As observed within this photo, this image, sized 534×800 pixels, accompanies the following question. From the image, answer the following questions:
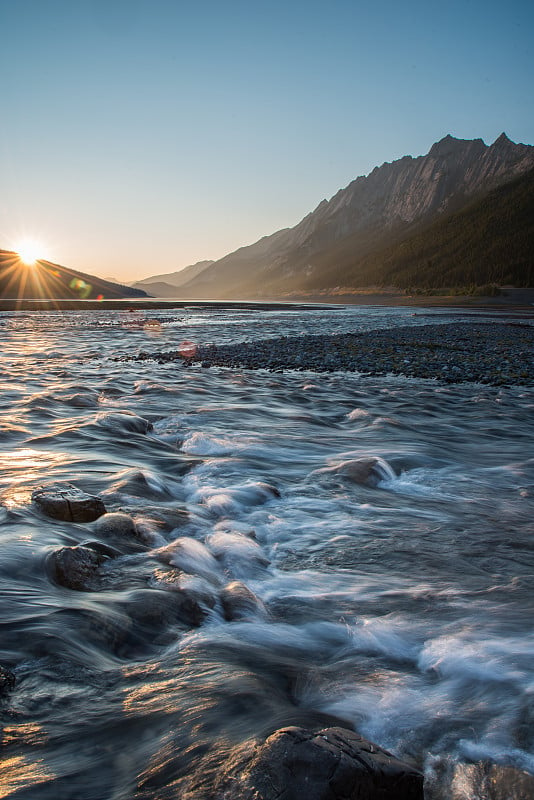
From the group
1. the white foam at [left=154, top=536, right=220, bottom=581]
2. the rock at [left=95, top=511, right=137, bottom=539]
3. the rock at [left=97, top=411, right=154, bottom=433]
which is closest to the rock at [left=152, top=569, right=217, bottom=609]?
the white foam at [left=154, top=536, right=220, bottom=581]

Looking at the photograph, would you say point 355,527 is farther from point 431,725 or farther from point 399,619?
point 431,725

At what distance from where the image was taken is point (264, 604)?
397 centimetres

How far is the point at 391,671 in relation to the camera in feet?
10.6

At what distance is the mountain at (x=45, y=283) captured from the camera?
122 meters

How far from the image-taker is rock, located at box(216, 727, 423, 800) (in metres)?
1.87

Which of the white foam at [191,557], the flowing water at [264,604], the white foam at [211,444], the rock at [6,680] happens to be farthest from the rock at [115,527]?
the white foam at [211,444]

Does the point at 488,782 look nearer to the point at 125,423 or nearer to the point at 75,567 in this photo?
the point at 75,567

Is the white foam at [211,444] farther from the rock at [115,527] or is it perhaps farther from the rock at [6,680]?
the rock at [6,680]

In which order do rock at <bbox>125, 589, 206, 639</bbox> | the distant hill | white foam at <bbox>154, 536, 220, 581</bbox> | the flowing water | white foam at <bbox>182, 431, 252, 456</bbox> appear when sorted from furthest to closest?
the distant hill
white foam at <bbox>182, 431, 252, 456</bbox>
white foam at <bbox>154, 536, 220, 581</bbox>
rock at <bbox>125, 589, 206, 639</bbox>
the flowing water

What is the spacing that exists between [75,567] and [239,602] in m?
1.38

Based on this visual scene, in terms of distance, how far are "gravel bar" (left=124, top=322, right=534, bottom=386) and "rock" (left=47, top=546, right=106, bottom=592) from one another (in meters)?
12.4

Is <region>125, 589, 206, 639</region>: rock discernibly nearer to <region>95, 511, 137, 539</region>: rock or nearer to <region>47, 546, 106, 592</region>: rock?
<region>47, 546, 106, 592</region>: rock

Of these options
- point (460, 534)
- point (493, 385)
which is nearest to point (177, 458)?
point (460, 534)

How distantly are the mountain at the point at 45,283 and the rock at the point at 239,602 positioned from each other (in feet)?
390
